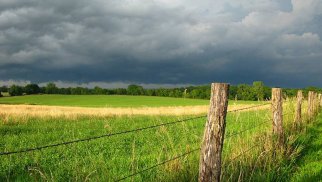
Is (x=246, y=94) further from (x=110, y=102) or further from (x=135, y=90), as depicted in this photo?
(x=135, y=90)

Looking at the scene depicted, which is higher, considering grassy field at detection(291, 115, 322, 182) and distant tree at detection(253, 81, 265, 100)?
distant tree at detection(253, 81, 265, 100)

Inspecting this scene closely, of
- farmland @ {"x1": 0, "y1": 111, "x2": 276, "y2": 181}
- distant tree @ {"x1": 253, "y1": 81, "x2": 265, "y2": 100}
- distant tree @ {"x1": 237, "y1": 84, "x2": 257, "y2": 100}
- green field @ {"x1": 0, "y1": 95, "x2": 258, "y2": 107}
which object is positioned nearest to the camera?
farmland @ {"x1": 0, "y1": 111, "x2": 276, "y2": 181}

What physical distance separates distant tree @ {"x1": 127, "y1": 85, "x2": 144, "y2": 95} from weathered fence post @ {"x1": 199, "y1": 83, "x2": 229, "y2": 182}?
11496 centimetres

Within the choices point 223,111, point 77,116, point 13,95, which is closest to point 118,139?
point 223,111

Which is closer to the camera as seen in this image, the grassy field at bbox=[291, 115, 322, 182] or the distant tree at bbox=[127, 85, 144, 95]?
the grassy field at bbox=[291, 115, 322, 182]

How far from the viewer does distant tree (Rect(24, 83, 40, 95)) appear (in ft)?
384

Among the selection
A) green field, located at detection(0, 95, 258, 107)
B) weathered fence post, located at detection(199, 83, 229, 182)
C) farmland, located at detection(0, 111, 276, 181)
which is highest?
weathered fence post, located at detection(199, 83, 229, 182)

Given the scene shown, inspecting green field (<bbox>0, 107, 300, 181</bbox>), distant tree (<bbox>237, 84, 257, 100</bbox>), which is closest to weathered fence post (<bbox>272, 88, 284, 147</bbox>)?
green field (<bbox>0, 107, 300, 181</bbox>)

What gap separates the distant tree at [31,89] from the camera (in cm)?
11694

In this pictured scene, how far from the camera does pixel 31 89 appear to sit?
117375 millimetres

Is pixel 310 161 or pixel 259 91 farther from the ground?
pixel 259 91

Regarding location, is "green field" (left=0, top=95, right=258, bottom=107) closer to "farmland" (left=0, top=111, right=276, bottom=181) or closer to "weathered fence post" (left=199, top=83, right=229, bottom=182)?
"farmland" (left=0, top=111, right=276, bottom=181)

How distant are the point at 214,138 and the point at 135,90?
382 ft

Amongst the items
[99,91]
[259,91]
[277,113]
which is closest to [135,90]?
[99,91]
